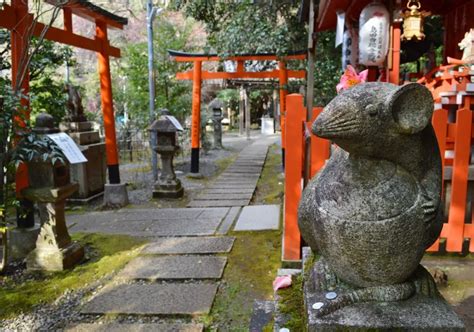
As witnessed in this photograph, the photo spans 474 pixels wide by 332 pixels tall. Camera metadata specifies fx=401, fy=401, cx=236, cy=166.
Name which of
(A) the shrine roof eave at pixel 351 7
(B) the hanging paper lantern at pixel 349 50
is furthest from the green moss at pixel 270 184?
(A) the shrine roof eave at pixel 351 7

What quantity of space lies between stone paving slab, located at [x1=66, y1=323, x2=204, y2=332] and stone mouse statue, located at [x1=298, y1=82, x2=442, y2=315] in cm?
157

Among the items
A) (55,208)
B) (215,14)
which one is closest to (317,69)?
(215,14)

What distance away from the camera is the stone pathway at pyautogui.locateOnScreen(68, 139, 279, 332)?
3.18m

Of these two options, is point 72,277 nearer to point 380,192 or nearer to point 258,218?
point 258,218

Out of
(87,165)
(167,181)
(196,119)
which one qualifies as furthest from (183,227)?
(196,119)

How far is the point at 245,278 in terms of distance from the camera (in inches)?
148

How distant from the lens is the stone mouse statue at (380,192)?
154cm

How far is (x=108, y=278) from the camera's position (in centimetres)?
390

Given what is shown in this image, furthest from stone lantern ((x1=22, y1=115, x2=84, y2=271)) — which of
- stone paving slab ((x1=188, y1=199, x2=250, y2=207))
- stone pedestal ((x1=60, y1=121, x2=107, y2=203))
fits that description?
stone pedestal ((x1=60, y1=121, x2=107, y2=203))

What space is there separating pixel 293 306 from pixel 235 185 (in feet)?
21.6

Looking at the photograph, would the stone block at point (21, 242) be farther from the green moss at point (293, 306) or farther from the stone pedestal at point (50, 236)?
the green moss at point (293, 306)

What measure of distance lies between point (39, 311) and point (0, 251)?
5.14 ft

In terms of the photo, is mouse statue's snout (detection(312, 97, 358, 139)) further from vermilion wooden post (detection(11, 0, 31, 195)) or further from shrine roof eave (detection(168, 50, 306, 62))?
shrine roof eave (detection(168, 50, 306, 62))

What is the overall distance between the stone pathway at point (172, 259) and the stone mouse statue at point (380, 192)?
5.49 feet
